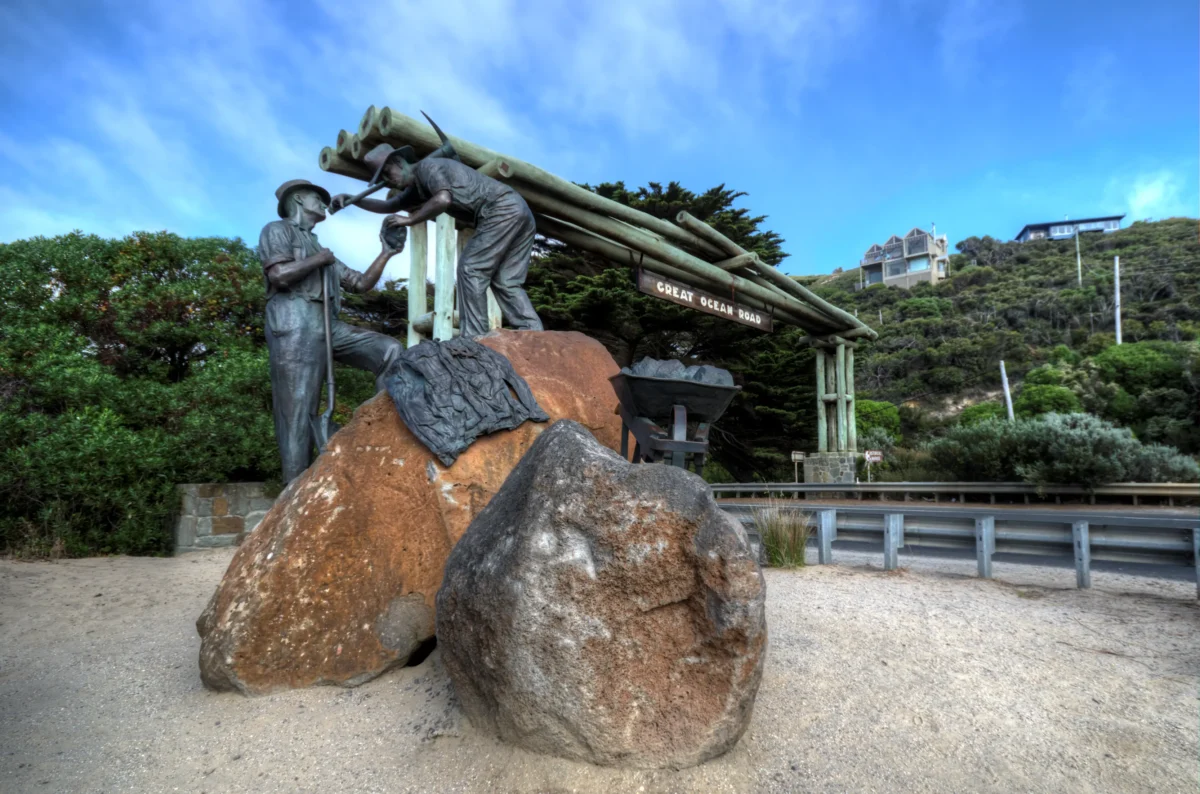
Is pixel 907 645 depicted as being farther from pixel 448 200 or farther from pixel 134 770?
pixel 448 200

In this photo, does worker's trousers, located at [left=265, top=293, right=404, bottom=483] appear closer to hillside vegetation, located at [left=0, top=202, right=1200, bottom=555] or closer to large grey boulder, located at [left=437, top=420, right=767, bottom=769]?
large grey boulder, located at [left=437, top=420, right=767, bottom=769]

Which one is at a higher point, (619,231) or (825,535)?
(619,231)

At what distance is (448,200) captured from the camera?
4.55 meters

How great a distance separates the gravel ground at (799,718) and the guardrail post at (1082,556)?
0.53 metres

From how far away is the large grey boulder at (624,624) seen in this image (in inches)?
79.6

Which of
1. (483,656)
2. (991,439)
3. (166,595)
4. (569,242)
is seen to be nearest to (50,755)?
(483,656)

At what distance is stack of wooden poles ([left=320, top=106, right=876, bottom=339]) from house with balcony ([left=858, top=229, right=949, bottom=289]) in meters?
57.5

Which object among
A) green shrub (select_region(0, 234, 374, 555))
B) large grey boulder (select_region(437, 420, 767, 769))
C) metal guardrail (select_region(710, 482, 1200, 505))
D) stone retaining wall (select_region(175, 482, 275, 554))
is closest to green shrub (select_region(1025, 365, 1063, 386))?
metal guardrail (select_region(710, 482, 1200, 505))

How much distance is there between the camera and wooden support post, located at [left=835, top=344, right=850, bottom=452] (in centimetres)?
1330

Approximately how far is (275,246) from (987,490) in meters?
11.3

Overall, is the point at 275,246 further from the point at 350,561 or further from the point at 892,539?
the point at 892,539

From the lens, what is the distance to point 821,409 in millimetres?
13469

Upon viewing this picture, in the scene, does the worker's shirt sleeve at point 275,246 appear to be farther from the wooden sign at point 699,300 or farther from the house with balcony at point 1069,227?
the house with balcony at point 1069,227

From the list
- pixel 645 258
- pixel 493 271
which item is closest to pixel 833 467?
pixel 645 258
